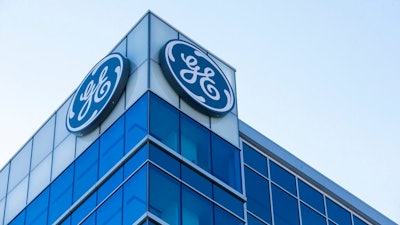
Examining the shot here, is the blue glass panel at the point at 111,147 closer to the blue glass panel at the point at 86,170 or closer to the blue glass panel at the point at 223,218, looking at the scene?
the blue glass panel at the point at 86,170

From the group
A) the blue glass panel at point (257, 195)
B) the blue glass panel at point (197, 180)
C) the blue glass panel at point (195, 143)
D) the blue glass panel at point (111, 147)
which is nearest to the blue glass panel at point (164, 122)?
the blue glass panel at point (195, 143)

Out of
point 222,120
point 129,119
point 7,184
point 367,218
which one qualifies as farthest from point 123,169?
point 367,218

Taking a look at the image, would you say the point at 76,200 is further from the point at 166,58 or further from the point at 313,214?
the point at 313,214

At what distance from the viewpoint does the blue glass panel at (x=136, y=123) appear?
1608 inches

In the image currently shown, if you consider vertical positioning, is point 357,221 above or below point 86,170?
above

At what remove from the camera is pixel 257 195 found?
152 ft

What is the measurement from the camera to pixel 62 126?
46.1m

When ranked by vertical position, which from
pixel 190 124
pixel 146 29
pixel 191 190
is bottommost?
pixel 191 190

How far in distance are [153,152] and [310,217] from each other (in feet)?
35.3

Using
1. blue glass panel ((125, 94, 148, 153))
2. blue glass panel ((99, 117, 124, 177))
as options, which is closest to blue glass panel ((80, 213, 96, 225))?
blue glass panel ((99, 117, 124, 177))

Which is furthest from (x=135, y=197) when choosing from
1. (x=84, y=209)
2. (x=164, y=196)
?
(x=84, y=209)

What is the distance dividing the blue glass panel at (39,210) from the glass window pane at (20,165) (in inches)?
84.2

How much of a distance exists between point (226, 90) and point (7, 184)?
35.3 feet

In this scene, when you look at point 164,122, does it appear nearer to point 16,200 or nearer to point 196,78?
point 196,78
